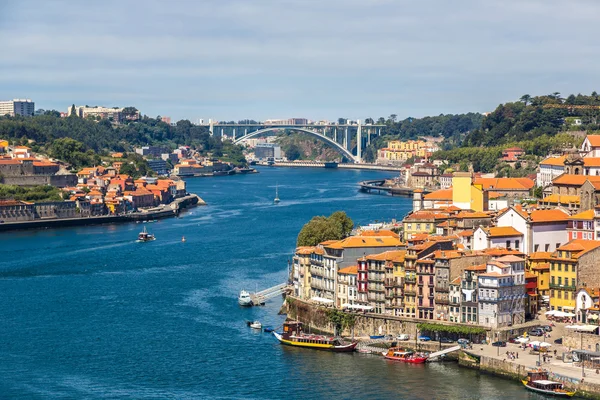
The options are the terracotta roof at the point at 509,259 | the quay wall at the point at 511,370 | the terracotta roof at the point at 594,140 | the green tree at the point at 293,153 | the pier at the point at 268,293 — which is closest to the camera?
the quay wall at the point at 511,370

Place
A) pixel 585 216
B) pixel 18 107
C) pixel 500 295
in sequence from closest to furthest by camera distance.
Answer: pixel 500 295 → pixel 585 216 → pixel 18 107

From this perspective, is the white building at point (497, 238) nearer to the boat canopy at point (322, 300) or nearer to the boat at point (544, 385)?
the boat canopy at point (322, 300)

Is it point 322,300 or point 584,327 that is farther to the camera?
point 322,300

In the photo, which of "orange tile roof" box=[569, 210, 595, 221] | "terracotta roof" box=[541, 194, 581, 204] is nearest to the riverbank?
"terracotta roof" box=[541, 194, 581, 204]

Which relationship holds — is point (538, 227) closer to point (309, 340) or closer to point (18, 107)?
point (309, 340)

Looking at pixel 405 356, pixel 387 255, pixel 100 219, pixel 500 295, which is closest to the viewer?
pixel 405 356

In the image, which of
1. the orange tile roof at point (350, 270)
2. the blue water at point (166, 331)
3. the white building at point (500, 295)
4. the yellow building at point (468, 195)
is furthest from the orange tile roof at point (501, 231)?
the yellow building at point (468, 195)

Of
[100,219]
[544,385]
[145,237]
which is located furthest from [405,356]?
[100,219]
